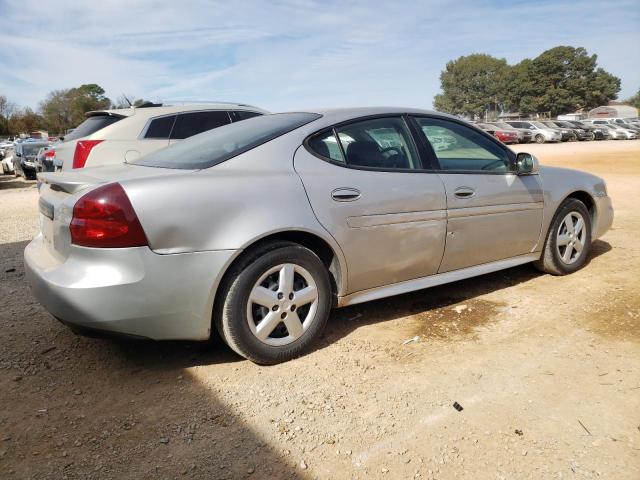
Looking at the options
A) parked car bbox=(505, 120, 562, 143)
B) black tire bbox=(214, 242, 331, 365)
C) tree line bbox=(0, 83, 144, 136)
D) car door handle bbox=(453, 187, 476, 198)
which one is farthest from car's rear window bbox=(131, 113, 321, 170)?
tree line bbox=(0, 83, 144, 136)

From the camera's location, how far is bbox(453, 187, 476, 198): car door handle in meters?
3.65

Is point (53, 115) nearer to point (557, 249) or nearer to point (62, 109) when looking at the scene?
point (62, 109)

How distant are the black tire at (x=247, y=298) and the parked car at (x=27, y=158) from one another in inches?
692

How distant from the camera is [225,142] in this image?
3363 millimetres

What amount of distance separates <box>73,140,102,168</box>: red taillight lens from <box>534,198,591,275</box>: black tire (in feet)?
17.6

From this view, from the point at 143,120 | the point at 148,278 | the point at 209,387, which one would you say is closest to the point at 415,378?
the point at 209,387

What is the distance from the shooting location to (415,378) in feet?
9.37

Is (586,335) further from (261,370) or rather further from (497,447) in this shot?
(261,370)

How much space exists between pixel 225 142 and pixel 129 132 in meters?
3.93

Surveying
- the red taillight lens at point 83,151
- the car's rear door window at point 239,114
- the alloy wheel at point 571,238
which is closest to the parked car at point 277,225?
the alloy wheel at point 571,238

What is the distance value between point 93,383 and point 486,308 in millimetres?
2702

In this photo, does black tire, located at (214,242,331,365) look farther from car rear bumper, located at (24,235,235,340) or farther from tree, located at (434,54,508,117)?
tree, located at (434,54,508,117)

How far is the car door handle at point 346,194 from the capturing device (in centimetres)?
313

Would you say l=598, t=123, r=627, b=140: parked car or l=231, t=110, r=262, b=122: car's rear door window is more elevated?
l=231, t=110, r=262, b=122: car's rear door window
